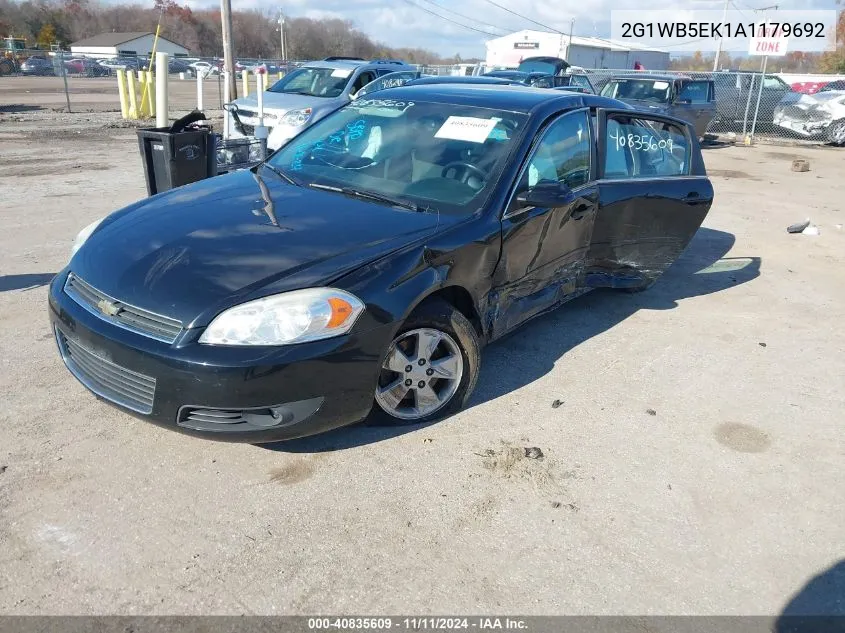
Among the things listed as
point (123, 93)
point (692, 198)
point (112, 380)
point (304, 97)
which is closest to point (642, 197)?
A: point (692, 198)

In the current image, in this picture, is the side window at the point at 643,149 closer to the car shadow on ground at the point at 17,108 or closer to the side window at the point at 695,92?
the side window at the point at 695,92

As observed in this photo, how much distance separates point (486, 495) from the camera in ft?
10.1

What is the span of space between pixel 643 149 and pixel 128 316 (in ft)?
13.0

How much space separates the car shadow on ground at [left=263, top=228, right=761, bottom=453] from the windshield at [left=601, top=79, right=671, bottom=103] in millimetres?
8945

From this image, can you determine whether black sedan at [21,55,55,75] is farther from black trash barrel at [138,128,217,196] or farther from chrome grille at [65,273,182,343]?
chrome grille at [65,273,182,343]

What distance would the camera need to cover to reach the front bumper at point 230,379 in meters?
2.73

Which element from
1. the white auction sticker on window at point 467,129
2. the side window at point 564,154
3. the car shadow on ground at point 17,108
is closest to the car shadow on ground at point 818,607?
the side window at point 564,154

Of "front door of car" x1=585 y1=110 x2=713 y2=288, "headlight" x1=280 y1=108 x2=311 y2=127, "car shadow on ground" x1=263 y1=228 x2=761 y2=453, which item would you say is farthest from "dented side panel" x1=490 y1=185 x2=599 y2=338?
"headlight" x1=280 y1=108 x2=311 y2=127

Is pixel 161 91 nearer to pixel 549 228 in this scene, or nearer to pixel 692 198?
pixel 692 198

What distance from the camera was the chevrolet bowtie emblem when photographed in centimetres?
291

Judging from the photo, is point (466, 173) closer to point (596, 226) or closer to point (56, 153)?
point (596, 226)

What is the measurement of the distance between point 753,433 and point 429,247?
83.6 inches

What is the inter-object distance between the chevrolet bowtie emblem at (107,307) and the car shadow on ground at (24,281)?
264 cm

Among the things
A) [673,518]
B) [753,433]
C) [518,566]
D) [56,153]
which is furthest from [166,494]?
[56,153]
